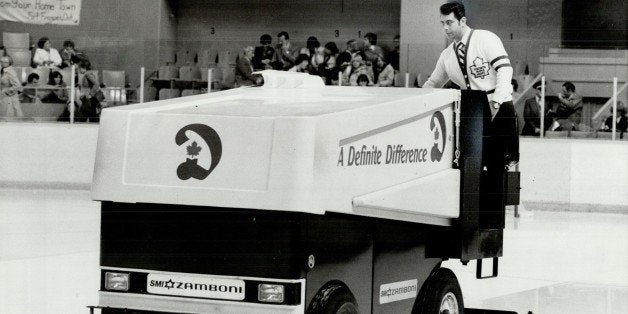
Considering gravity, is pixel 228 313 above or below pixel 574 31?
below

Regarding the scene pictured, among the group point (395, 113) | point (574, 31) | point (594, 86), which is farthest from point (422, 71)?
point (395, 113)

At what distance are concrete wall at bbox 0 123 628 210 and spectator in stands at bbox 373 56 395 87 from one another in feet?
5.97

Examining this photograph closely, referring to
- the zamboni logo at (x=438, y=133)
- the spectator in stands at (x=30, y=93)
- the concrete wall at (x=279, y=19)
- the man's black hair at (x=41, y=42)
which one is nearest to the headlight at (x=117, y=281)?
the zamboni logo at (x=438, y=133)

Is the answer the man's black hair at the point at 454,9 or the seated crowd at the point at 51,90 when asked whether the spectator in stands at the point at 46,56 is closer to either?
the seated crowd at the point at 51,90

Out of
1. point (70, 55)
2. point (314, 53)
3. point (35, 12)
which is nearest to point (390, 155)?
point (314, 53)

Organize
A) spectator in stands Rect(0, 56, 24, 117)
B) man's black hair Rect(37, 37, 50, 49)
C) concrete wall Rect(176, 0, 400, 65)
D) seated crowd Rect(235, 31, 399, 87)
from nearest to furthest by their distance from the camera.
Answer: seated crowd Rect(235, 31, 399, 87) < spectator in stands Rect(0, 56, 24, 117) < man's black hair Rect(37, 37, 50, 49) < concrete wall Rect(176, 0, 400, 65)

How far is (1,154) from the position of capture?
582 inches

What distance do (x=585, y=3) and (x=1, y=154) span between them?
9.54m

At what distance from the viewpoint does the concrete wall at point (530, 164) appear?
45.1 feet

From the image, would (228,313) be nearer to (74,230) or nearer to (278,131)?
(278,131)

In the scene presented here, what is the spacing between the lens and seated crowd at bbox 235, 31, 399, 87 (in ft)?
47.1

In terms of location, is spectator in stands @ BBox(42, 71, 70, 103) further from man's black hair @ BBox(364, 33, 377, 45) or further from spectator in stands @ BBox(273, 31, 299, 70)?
man's black hair @ BBox(364, 33, 377, 45)

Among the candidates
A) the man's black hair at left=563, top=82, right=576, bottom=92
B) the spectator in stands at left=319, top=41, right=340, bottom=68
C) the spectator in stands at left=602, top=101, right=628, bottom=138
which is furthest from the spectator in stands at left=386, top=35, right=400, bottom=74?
the spectator in stands at left=602, top=101, right=628, bottom=138

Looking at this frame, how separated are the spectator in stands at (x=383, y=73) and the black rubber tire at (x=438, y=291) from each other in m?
9.29
